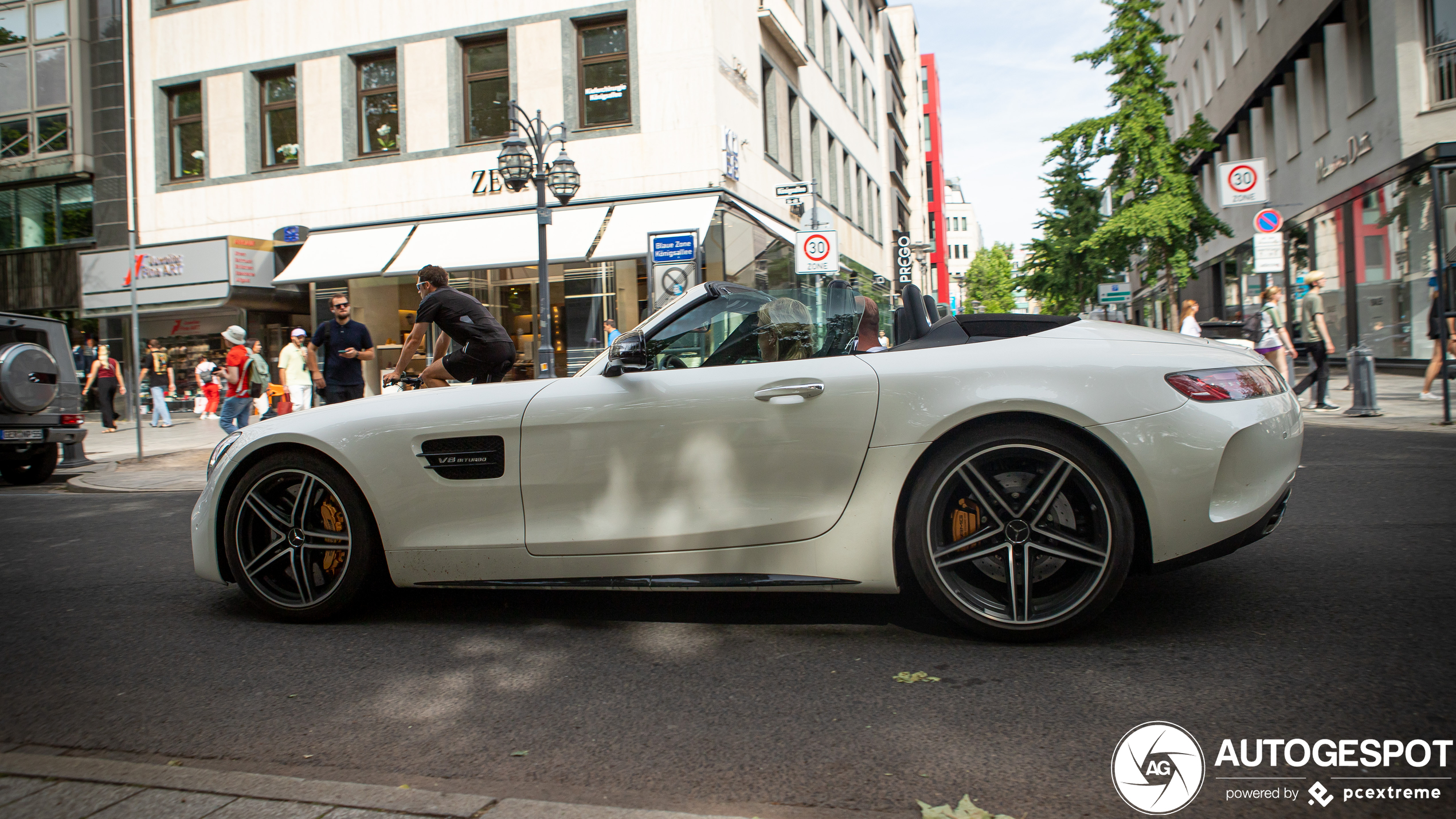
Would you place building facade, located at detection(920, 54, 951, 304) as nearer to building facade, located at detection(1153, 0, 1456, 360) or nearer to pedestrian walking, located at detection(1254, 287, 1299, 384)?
building facade, located at detection(1153, 0, 1456, 360)

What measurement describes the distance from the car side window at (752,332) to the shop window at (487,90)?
55.1ft

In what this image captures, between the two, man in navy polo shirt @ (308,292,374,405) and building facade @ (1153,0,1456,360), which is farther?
building facade @ (1153,0,1456,360)

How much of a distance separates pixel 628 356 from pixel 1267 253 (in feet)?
40.4

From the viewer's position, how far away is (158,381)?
19359 millimetres

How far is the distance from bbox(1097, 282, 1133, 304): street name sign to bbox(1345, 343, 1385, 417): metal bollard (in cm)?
2229

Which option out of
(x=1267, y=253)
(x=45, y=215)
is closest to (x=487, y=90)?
(x=45, y=215)

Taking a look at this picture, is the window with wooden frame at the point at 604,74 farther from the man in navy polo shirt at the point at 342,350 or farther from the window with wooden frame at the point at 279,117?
the man in navy polo shirt at the point at 342,350

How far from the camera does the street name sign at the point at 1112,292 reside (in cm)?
3372

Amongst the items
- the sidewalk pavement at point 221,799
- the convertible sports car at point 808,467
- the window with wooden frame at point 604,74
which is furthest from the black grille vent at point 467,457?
the window with wooden frame at point 604,74

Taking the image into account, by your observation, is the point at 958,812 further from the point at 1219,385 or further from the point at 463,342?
the point at 463,342

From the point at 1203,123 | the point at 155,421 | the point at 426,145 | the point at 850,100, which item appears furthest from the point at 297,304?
the point at 1203,123

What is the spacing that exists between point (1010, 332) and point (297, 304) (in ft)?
71.6

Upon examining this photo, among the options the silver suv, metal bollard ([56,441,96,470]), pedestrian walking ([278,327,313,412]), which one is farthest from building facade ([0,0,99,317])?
the silver suv

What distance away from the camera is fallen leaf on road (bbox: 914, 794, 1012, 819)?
2.05m
